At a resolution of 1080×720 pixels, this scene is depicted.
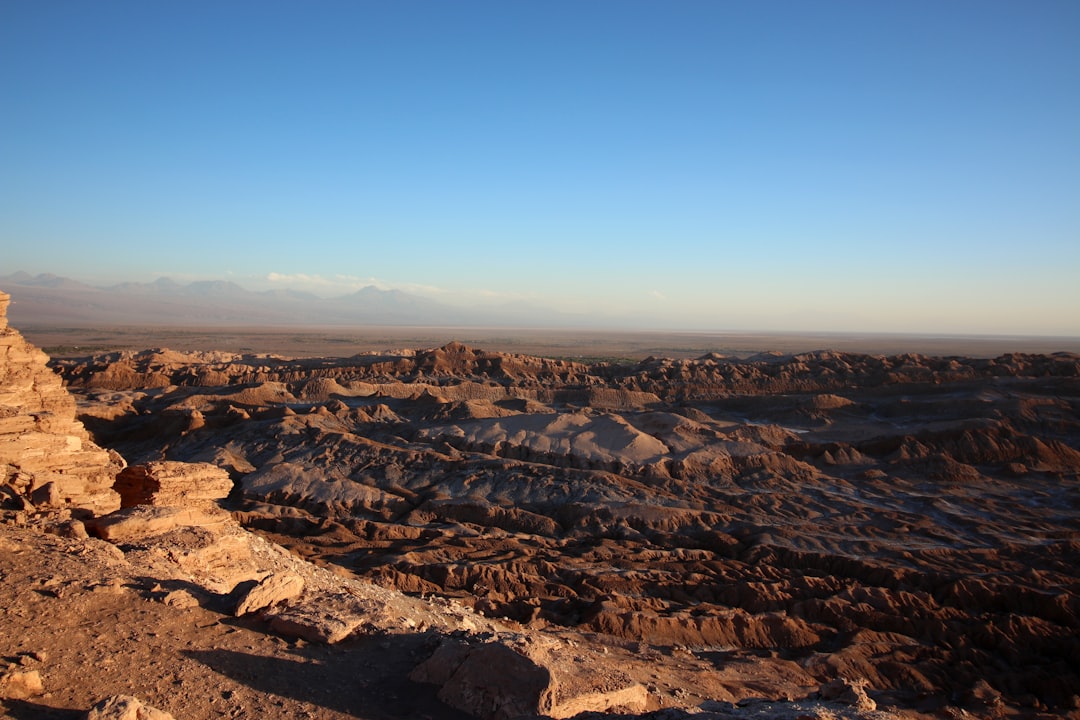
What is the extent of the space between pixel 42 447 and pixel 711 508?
17440 millimetres

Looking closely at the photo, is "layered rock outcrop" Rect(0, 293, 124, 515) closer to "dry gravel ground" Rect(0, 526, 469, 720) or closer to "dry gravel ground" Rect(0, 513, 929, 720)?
"dry gravel ground" Rect(0, 513, 929, 720)

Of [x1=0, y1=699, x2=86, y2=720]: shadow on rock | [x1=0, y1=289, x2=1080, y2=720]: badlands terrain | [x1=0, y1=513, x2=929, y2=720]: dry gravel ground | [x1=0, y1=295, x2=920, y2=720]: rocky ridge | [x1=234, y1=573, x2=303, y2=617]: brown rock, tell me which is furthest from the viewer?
[x1=234, y1=573, x2=303, y2=617]: brown rock

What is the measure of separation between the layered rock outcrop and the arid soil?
6305 millimetres

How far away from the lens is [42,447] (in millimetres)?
11711

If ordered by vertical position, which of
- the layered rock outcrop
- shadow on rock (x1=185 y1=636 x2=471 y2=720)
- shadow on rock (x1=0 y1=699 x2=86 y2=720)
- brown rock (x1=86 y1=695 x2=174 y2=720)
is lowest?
shadow on rock (x1=185 y1=636 x2=471 y2=720)

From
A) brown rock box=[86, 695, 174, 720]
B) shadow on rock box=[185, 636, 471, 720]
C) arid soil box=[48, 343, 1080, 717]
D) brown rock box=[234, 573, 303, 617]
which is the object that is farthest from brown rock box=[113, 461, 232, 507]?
brown rock box=[86, 695, 174, 720]

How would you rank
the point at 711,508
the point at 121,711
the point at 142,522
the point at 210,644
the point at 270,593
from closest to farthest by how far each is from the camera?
the point at 121,711, the point at 210,644, the point at 270,593, the point at 142,522, the point at 711,508

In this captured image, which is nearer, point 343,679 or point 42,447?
point 343,679

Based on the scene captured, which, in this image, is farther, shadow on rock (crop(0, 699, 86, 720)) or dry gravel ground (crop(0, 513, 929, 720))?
dry gravel ground (crop(0, 513, 929, 720))

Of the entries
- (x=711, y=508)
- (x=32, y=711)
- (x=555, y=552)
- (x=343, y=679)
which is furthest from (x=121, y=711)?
(x=711, y=508)

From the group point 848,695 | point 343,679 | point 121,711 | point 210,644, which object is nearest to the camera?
point 121,711

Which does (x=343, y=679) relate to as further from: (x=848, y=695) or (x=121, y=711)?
(x=848, y=695)

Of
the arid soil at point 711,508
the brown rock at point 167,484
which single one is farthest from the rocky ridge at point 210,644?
the arid soil at point 711,508

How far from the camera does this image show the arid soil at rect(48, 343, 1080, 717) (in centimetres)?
1387
